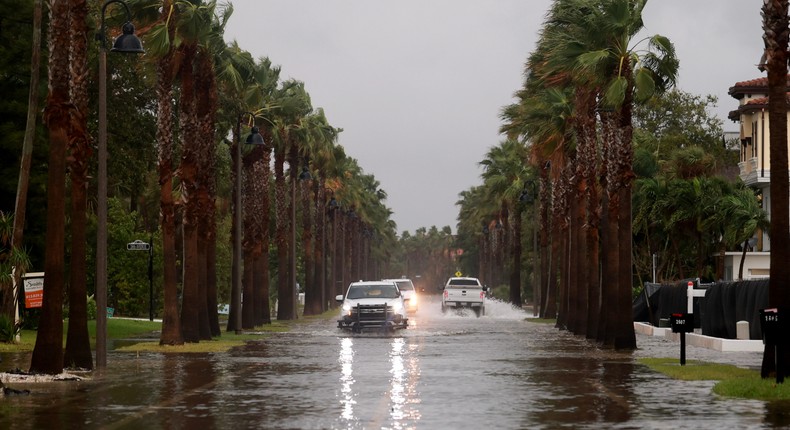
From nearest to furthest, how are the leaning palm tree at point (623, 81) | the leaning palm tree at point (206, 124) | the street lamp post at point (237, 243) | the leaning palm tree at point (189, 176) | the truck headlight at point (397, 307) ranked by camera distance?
1. the leaning palm tree at point (623, 81)
2. the leaning palm tree at point (189, 176)
3. the leaning palm tree at point (206, 124)
4. the street lamp post at point (237, 243)
5. the truck headlight at point (397, 307)

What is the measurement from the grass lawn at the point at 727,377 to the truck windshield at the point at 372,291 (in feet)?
59.2

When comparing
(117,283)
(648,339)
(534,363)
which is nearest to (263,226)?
(117,283)

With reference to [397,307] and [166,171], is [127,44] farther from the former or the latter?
[397,307]

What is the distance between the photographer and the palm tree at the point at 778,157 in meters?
22.9

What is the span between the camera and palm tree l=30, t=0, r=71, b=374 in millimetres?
25094

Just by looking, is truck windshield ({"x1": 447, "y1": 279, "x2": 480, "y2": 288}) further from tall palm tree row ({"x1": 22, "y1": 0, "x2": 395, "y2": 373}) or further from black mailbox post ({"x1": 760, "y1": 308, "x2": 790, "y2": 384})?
black mailbox post ({"x1": 760, "y1": 308, "x2": 790, "y2": 384})

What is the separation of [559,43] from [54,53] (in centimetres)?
1753

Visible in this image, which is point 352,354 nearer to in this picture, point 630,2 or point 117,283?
point 630,2

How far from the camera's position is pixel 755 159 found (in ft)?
229

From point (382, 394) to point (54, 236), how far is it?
7.51 m

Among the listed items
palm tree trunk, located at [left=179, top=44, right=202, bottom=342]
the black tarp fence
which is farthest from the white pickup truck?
palm tree trunk, located at [left=179, top=44, right=202, bottom=342]

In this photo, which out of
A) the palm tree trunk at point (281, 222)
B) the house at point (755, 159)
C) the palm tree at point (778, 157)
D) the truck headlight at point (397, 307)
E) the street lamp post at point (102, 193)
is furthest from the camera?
the house at point (755, 159)

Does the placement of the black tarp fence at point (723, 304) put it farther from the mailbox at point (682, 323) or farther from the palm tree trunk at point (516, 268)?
the palm tree trunk at point (516, 268)

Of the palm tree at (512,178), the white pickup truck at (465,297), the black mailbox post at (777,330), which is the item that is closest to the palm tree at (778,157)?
the black mailbox post at (777,330)
